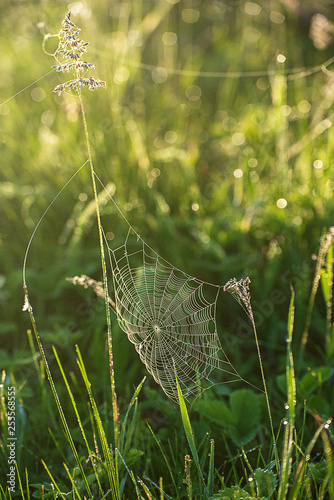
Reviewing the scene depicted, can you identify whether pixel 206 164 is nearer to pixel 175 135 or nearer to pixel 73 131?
pixel 175 135

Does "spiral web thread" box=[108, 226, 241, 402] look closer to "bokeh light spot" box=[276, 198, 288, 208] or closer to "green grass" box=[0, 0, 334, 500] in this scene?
"green grass" box=[0, 0, 334, 500]

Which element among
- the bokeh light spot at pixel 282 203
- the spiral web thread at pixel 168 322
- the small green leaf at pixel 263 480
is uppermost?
the bokeh light spot at pixel 282 203

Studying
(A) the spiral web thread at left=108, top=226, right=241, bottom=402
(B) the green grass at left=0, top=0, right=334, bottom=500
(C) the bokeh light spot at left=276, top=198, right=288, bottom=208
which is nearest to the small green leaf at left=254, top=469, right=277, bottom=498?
(B) the green grass at left=0, top=0, right=334, bottom=500

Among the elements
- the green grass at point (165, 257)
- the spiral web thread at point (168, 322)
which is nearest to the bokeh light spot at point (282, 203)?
the green grass at point (165, 257)

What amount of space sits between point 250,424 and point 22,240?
1.39 m

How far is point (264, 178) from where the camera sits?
103 inches

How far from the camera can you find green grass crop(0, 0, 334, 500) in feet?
4.50

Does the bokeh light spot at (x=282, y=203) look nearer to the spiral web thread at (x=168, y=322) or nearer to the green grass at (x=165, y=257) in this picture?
the green grass at (x=165, y=257)

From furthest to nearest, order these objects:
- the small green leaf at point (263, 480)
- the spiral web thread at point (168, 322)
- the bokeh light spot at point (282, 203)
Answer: the bokeh light spot at point (282, 203) < the spiral web thread at point (168, 322) < the small green leaf at point (263, 480)

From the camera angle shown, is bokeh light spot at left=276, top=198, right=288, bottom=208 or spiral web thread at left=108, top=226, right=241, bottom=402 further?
bokeh light spot at left=276, top=198, right=288, bottom=208

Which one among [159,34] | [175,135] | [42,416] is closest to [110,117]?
[175,135]

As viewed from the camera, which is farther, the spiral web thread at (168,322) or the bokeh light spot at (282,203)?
the bokeh light spot at (282,203)

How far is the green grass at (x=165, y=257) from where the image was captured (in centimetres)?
137

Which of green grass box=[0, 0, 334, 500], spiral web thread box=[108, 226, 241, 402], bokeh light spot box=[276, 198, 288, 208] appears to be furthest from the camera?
bokeh light spot box=[276, 198, 288, 208]
